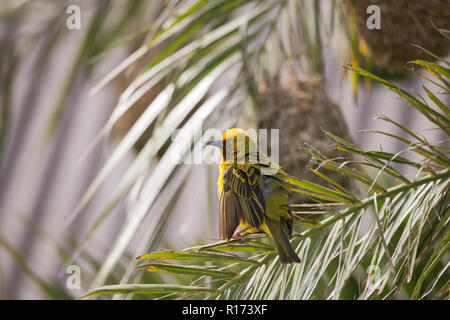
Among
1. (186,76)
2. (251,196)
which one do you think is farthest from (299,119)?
(251,196)

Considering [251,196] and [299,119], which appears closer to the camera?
[251,196]

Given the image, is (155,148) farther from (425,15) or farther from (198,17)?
(425,15)

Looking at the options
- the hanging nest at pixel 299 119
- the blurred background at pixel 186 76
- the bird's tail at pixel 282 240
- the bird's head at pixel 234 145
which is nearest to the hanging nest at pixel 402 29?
the blurred background at pixel 186 76

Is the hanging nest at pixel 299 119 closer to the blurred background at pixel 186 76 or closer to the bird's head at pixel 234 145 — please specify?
the blurred background at pixel 186 76

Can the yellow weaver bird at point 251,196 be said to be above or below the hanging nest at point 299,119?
below

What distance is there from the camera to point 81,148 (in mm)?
2717

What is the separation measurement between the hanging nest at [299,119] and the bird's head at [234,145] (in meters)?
0.27

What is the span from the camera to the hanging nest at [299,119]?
4.02 ft

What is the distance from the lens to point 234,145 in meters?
0.96

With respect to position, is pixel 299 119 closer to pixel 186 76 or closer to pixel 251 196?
pixel 186 76

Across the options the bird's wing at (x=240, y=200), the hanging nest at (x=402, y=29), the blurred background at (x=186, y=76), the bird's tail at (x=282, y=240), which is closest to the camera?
the bird's tail at (x=282, y=240)

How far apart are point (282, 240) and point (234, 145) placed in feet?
0.77

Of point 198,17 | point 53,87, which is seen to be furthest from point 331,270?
point 53,87
